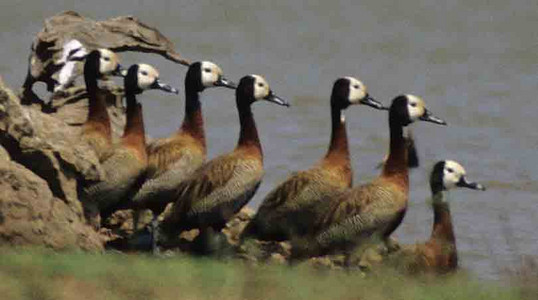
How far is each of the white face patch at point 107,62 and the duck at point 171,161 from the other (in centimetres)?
61

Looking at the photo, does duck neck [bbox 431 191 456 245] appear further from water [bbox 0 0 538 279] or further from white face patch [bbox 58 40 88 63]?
white face patch [bbox 58 40 88 63]

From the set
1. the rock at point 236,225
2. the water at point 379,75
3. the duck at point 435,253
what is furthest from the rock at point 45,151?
the water at point 379,75

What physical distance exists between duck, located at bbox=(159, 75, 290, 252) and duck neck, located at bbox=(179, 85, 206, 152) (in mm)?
701

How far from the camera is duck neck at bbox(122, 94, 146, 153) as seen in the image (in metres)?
13.9

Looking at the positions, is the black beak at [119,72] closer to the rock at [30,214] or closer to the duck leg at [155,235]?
the duck leg at [155,235]

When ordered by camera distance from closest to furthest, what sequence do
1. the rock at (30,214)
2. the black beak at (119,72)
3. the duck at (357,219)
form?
1. the rock at (30,214)
2. the duck at (357,219)
3. the black beak at (119,72)

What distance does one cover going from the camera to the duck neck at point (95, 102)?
47.5 feet

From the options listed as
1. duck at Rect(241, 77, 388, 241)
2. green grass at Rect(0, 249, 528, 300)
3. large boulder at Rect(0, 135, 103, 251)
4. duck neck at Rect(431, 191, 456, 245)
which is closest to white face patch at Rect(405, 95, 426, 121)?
duck at Rect(241, 77, 388, 241)

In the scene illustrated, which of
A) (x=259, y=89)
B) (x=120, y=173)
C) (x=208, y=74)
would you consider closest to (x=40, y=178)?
(x=120, y=173)

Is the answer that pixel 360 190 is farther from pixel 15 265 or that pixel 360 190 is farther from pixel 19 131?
pixel 15 265

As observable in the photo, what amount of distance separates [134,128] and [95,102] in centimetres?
59

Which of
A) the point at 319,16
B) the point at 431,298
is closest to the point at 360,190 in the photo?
the point at 431,298

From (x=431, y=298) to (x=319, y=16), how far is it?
60.9 feet

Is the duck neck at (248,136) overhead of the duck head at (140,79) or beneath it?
beneath
